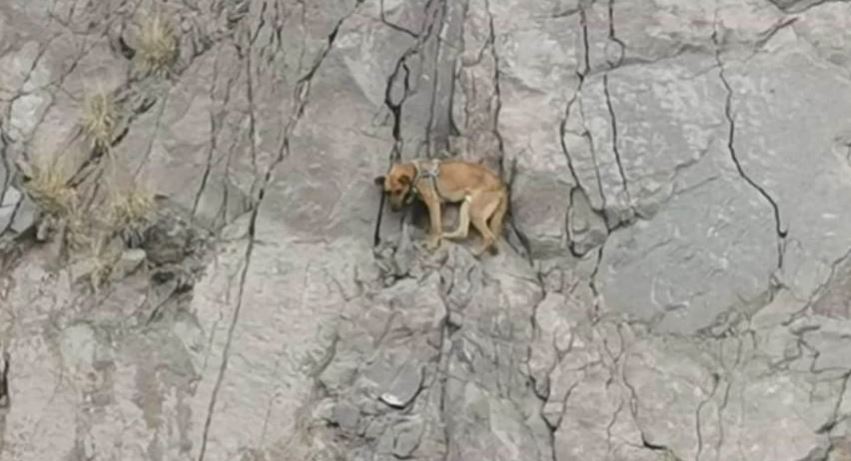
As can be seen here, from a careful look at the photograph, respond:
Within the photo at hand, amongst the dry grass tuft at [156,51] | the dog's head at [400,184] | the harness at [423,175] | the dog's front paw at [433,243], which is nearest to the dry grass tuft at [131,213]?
the dry grass tuft at [156,51]

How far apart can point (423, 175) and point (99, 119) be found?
1.83 m

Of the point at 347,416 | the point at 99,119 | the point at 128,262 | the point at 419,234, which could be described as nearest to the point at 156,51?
the point at 99,119

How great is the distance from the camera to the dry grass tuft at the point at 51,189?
28.1 feet

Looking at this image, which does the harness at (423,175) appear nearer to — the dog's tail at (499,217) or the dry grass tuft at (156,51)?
the dog's tail at (499,217)

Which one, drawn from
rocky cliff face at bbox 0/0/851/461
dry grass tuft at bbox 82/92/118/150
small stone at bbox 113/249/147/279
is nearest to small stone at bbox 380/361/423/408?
rocky cliff face at bbox 0/0/851/461

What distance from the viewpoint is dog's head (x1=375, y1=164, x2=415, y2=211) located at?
8.53m

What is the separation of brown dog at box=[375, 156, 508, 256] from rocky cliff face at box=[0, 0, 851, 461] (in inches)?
4.8

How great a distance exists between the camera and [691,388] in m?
8.12

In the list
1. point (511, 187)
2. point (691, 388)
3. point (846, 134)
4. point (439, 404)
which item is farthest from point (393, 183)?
point (846, 134)

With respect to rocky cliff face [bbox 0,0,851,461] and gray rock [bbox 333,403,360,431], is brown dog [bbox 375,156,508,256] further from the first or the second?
gray rock [bbox 333,403,360,431]

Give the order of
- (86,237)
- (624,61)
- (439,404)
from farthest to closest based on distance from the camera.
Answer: (624,61)
(86,237)
(439,404)

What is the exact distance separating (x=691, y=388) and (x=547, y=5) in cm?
248

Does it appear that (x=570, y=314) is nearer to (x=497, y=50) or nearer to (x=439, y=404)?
(x=439, y=404)

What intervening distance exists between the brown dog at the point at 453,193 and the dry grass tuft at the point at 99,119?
1.56m
